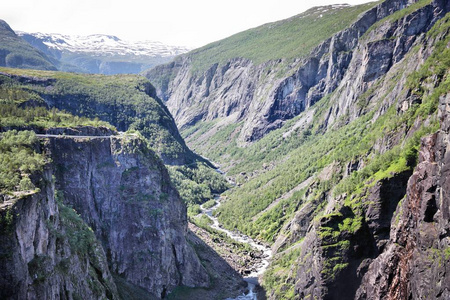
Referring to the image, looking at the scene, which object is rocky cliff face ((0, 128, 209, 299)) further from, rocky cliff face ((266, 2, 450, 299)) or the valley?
rocky cliff face ((266, 2, 450, 299))

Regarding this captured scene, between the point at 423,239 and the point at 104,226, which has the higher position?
the point at 104,226

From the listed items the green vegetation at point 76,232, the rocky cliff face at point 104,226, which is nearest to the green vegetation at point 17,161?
the rocky cliff face at point 104,226

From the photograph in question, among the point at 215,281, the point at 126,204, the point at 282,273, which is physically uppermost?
the point at 126,204

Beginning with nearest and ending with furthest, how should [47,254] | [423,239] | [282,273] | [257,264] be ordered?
1. [47,254]
2. [423,239]
3. [282,273]
4. [257,264]

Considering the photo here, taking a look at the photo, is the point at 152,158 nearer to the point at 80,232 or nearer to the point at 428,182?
the point at 80,232

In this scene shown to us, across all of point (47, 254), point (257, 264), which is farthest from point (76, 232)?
point (257, 264)

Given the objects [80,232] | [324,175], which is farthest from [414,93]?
[80,232]

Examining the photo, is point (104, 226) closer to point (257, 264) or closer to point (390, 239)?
point (390, 239)
